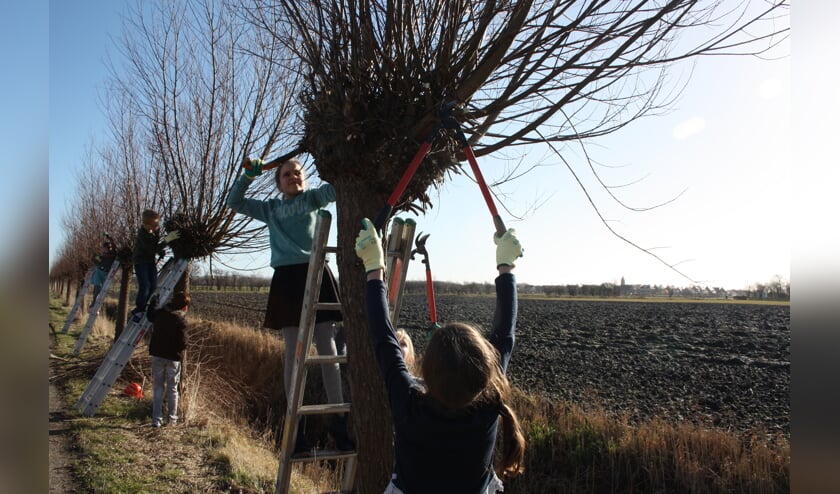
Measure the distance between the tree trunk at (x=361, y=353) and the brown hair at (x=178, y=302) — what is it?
14.8 feet

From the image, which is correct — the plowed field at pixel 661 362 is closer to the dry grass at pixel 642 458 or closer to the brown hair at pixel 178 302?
the dry grass at pixel 642 458

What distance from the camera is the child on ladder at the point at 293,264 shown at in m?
3.50

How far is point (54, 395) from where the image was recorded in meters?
7.85

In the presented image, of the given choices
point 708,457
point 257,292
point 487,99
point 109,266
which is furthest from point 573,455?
point 257,292

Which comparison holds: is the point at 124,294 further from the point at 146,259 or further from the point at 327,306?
the point at 327,306

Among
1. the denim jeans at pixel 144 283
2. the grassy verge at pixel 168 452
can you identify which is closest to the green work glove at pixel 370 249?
the grassy verge at pixel 168 452

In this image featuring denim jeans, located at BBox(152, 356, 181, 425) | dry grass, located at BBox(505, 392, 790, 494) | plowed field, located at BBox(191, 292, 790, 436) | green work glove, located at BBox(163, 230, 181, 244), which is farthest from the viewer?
plowed field, located at BBox(191, 292, 790, 436)

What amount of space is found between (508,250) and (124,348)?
260 inches

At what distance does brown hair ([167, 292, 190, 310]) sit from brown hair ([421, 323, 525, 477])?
578 centimetres

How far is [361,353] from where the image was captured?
301 centimetres

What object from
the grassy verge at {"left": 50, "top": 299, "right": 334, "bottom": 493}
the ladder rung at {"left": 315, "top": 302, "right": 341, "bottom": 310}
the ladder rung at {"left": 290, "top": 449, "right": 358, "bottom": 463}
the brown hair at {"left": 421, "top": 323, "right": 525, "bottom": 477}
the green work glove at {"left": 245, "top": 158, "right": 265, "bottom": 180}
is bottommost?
the grassy verge at {"left": 50, "top": 299, "right": 334, "bottom": 493}

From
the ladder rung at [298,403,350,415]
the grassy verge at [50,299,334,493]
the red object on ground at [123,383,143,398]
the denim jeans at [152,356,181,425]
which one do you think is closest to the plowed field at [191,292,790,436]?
the grassy verge at [50,299,334,493]

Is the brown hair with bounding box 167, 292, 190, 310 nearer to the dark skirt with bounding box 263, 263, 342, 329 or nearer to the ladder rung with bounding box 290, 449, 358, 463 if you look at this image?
the dark skirt with bounding box 263, 263, 342, 329

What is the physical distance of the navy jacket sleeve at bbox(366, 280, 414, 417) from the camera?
187 centimetres
